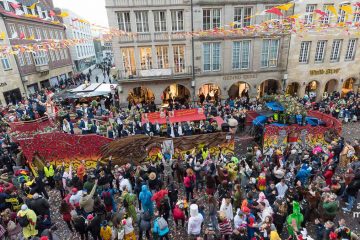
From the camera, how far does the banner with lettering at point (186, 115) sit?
645 inches

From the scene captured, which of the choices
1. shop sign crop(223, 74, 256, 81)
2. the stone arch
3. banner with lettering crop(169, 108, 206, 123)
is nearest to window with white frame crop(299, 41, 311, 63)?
the stone arch

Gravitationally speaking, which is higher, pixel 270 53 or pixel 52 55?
pixel 52 55

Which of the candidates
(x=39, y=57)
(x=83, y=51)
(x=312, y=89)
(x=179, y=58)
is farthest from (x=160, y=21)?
(x=83, y=51)

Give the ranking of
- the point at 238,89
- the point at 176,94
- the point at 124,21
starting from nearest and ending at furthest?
the point at 124,21 → the point at 176,94 → the point at 238,89

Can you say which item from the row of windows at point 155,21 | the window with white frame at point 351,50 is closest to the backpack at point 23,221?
the row of windows at point 155,21

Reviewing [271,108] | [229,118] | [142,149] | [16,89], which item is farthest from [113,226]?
[16,89]

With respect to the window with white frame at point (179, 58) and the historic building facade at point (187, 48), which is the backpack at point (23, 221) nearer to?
the historic building facade at point (187, 48)

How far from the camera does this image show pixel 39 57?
31.7 m

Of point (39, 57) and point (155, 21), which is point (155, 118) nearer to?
point (155, 21)

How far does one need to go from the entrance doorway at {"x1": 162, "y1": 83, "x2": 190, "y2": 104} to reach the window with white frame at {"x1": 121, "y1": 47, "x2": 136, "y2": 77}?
15.5 feet

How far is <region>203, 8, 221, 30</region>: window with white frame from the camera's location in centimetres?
2072

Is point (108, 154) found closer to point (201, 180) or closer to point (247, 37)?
point (201, 180)

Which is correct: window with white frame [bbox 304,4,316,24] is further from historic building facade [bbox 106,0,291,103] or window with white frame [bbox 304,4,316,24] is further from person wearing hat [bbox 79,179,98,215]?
person wearing hat [bbox 79,179,98,215]

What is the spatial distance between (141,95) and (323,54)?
1971cm
